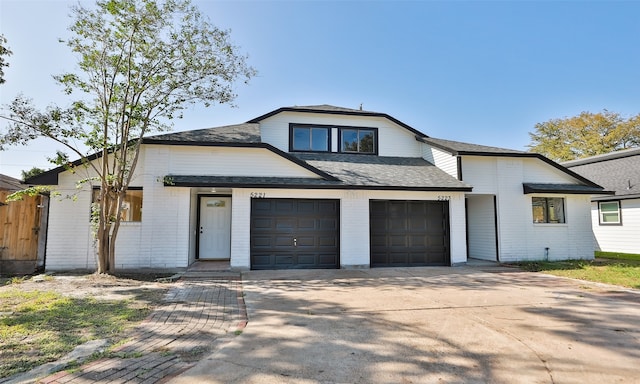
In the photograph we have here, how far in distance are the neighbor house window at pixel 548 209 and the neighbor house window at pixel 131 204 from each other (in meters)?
14.1

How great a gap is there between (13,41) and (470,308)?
11.0 metres

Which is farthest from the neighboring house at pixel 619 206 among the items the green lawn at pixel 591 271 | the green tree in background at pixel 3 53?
the green tree in background at pixel 3 53

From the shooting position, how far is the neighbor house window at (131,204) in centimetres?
1023

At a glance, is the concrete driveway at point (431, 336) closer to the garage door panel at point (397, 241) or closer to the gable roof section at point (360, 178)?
the garage door panel at point (397, 241)

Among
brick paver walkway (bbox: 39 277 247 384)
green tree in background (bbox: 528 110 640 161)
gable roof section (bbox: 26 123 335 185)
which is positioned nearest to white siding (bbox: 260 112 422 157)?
gable roof section (bbox: 26 123 335 185)

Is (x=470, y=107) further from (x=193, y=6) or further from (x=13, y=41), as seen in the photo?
(x=13, y=41)

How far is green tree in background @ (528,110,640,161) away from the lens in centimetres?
2817

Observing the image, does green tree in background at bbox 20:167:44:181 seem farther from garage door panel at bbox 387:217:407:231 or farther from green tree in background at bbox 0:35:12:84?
garage door panel at bbox 387:217:407:231

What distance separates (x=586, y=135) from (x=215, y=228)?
33236 millimetres

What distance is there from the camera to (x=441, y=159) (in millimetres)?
13555

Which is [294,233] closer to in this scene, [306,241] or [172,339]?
[306,241]

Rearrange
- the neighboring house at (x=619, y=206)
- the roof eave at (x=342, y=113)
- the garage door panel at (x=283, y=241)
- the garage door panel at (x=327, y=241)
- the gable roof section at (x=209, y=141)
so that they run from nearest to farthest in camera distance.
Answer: the gable roof section at (x=209, y=141) → the garage door panel at (x=283, y=241) → the garage door panel at (x=327, y=241) → the roof eave at (x=342, y=113) → the neighboring house at (x=619, y=206)

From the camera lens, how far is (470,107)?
19391 mm

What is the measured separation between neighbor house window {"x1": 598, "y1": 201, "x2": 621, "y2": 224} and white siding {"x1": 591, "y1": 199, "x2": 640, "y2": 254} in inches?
8.6
